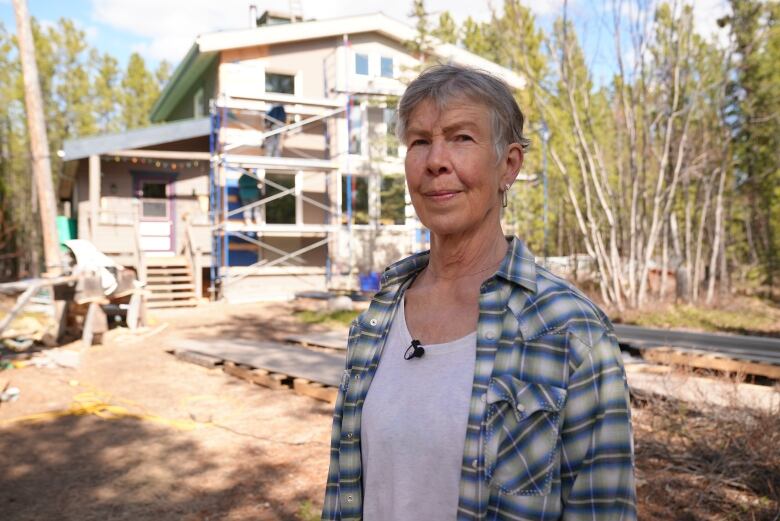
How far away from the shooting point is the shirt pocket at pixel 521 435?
147cm

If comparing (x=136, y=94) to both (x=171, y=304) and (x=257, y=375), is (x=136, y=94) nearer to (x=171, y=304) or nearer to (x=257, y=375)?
(x=171, y=304)

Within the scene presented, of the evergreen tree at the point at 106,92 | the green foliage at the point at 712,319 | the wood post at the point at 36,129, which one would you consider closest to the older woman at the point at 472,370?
the green foliage at the point at 712,319

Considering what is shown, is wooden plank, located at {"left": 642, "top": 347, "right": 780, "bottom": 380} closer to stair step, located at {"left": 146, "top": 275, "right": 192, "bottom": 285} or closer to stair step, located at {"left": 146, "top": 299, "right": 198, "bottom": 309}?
stair step, located at {"left": 146, "top": 299, "right": 198, "bottom": 309}

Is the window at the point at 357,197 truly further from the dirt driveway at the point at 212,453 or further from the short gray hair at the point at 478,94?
the short gray hair at the point at 478,94

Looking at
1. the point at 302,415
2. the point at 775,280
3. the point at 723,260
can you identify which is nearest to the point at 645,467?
the point at 302,415

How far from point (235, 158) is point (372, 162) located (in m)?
4.21

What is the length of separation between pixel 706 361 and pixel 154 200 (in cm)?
1588

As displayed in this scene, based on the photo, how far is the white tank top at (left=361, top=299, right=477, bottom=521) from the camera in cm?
161

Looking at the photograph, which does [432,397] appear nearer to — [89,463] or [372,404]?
[372,404]

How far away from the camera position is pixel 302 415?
677 cm

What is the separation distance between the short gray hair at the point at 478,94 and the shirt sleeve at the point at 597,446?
2.24 ft

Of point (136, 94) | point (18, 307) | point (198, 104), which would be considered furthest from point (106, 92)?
point (18, 307)

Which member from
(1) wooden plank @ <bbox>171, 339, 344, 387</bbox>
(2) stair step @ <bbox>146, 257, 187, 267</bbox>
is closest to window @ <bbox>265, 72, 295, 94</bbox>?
(2) stair step @ <bbox>146, 257, 187, 267</bbox>

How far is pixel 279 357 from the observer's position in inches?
347
